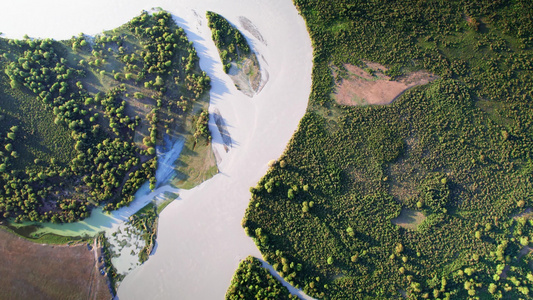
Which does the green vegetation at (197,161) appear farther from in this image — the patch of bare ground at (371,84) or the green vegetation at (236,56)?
the patch of bare ground at (371,84)

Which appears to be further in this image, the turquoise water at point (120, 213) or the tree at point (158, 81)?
the tree at point (158, 81)

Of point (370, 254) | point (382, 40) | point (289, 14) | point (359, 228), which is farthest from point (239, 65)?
point (370, 254)

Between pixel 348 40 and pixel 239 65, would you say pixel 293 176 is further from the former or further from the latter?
pixel 348 40

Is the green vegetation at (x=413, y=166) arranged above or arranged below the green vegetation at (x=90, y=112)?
below

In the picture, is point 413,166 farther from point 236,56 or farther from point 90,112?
point 90,112

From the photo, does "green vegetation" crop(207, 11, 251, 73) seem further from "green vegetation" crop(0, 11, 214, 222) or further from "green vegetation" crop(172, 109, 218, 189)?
"green vegetation" crop(172, 109, 218, 189)

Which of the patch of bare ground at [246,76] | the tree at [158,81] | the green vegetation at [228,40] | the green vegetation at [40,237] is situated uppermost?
the green vegetation at [228,40]

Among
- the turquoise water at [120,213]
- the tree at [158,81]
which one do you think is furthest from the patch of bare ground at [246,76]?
the turquoise water at [120,213]
